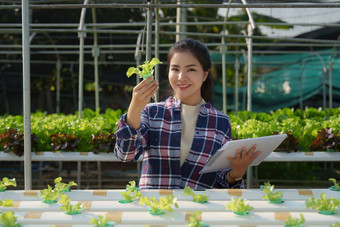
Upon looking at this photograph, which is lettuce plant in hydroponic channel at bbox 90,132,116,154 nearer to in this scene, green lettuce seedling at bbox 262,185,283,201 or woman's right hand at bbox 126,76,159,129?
woman's right hand at bbox 126,76,159,129

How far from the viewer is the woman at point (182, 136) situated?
2.15m

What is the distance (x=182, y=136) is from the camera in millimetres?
2250

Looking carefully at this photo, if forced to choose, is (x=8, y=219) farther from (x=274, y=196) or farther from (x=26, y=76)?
(x=26, y=76)

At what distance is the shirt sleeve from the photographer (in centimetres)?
200

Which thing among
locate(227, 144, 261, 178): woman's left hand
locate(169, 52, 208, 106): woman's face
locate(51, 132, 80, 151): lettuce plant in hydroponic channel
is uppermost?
locate(169, 52, 208, 106): woman's face

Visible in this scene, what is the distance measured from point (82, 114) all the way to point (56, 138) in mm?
1897

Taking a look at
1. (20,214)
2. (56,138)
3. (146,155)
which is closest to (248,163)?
(146,155)

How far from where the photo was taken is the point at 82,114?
19.2ft

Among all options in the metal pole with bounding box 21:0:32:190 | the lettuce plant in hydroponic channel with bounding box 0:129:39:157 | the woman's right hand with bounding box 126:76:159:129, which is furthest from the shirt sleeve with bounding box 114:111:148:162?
the lettuce plant in hydroponic channel with bounding box 0:129:39:157

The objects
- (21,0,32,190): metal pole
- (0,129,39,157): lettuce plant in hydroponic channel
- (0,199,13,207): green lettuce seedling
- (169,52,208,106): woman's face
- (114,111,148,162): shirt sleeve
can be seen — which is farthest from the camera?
(0,129,39,157): lettuce plant in hydroponic channel

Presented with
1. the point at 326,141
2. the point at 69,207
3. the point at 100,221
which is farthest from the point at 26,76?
the point at 326,141

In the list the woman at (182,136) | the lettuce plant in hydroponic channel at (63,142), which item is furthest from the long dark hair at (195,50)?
the lettuce plant in hydroponic channel at (63,142)

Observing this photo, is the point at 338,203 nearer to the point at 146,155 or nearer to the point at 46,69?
the point at 146,155

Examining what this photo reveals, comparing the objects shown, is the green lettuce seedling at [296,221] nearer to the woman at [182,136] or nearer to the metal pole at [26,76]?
the woman at [182,136]
